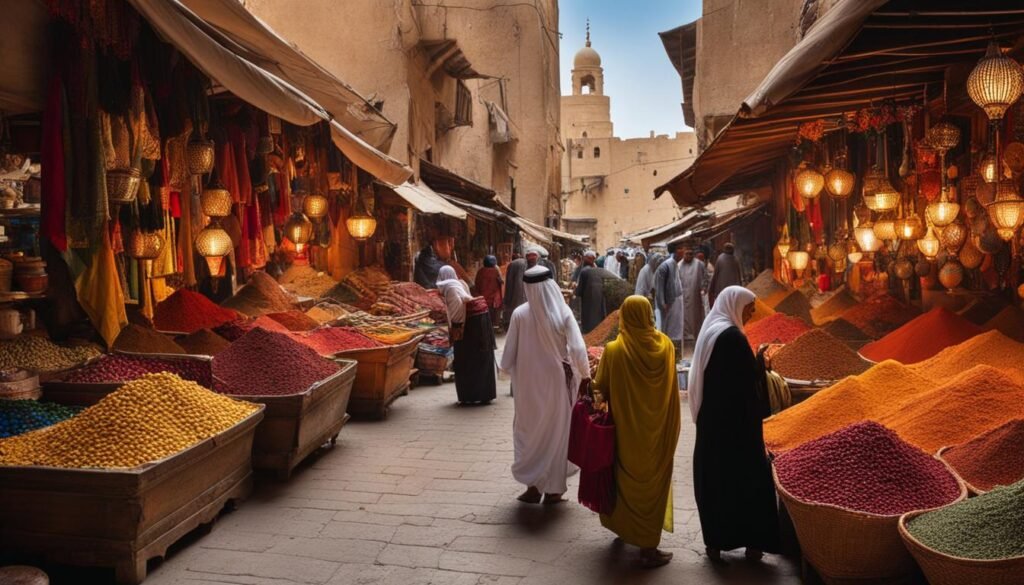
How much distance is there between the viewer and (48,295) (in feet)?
16.1

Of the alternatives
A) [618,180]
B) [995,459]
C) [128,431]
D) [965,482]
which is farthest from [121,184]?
[618,180]

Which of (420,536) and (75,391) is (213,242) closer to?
(75,391)

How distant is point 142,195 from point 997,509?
4.88 metres

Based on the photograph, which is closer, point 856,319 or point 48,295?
point 48,295

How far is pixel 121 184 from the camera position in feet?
14.0

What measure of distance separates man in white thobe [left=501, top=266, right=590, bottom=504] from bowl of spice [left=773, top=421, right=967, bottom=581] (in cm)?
157

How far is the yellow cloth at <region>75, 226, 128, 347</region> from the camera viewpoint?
452cm

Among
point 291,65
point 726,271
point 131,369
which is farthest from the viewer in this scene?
point 726,271

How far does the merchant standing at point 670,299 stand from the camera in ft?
34.1

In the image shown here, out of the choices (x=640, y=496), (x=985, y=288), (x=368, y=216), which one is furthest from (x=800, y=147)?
(x=640, y=496)

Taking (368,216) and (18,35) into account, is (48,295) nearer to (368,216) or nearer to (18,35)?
(18,35)

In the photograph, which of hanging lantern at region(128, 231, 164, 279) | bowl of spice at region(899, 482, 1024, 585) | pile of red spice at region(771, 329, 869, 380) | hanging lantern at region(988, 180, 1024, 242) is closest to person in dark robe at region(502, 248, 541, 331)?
pile of red spice at region(771, 329, 869, 380)

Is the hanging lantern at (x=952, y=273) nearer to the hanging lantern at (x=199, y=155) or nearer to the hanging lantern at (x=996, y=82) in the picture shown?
the hanging lantern at (x=996, y=82)

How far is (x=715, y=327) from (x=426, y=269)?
28.7 feet
